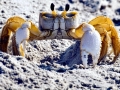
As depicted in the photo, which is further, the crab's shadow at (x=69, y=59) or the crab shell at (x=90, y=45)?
the crab's shadow at (x=69, y=59)

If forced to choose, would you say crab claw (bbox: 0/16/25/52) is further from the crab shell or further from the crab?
the crab shell

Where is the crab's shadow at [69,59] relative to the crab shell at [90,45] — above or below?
below

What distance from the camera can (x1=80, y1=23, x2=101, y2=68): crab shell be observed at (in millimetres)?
4902

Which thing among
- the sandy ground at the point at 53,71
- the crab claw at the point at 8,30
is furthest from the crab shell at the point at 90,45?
the crab claw at the point at 8,30

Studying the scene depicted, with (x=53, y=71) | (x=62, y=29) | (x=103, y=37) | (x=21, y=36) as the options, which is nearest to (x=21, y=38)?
(x=21, y=36)

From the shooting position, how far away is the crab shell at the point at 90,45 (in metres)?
4.90

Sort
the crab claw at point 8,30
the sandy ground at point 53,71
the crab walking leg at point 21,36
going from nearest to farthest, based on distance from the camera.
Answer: the sandy ground at point 53,71 → the crab walking leg at point 21,36 → the crab claw at point 8,30

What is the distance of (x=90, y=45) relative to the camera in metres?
4.94

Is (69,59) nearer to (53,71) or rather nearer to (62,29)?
(62,29)

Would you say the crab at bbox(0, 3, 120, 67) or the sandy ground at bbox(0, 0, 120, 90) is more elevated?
the crab at bbox(0, 3, 120, 67)

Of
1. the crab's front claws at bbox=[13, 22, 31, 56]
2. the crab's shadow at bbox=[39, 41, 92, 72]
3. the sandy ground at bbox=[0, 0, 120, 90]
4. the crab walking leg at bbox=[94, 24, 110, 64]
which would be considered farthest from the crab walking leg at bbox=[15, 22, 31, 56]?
the crab walking leg at bbox=[94, 24, 110, 64]

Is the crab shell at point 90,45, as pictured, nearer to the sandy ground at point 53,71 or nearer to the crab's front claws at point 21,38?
the sandy ground at point 53,71

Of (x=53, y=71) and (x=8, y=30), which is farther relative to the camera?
(x=8, y=30)

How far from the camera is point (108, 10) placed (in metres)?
8.89
